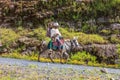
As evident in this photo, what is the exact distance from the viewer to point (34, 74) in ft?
41.4

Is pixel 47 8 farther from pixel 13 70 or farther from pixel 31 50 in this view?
pixel 13 70

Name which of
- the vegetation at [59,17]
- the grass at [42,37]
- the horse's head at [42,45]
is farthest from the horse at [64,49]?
the vegetation at [59,17]

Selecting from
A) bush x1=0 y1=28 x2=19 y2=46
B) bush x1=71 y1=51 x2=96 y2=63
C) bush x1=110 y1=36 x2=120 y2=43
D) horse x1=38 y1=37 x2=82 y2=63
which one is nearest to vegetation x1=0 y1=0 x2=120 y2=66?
bush x1=0 y1=28 x2=19 y2=46

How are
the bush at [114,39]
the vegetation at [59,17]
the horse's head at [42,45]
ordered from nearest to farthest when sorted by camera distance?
the horse's head at [42,45]
the bush at [114,39]
the vegetation at [59,17]

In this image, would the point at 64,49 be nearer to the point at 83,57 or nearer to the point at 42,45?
the point at 83,57

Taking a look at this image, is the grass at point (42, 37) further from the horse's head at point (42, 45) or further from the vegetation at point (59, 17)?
the horse's head at point (42, 45)

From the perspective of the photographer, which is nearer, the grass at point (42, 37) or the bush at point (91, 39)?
the grass at point (42, 37)

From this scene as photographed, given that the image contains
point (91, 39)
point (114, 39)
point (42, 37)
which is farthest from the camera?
point (42, 37)

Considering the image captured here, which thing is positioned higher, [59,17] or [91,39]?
[59,17]

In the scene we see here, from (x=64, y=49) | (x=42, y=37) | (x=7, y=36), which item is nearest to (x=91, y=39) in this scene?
(x=64, y=49)

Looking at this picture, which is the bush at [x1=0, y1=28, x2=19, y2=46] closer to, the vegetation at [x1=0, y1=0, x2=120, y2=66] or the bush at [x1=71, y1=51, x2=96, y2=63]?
the vegetation at [x1=0, y1=0, x2=120, y2=66]

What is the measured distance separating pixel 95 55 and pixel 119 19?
355cm

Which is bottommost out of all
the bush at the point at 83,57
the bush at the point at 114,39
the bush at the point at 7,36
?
the bush at the point at 83,57

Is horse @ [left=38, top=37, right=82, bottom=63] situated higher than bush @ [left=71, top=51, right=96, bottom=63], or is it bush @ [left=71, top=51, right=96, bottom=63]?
horse @ [left=38, top=37, right=82, bottom=63]
